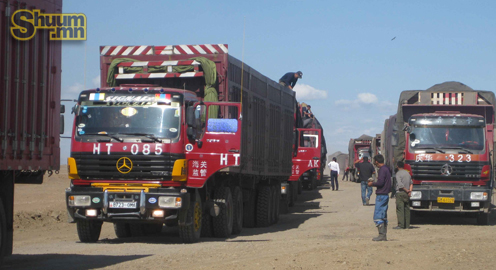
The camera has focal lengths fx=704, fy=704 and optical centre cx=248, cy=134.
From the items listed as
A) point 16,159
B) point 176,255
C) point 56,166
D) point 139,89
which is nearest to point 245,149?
point 139,89

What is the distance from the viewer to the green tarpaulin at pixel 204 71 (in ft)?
46.3

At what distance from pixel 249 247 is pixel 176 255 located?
1.75 m

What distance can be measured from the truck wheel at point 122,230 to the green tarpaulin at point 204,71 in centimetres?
291

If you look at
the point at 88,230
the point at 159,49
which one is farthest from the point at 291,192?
the point at 88,230

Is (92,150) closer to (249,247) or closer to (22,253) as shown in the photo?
(22,253)

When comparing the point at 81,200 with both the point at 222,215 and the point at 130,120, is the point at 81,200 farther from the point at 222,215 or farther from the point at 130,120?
the point at 222,215

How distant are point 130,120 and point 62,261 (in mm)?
3161

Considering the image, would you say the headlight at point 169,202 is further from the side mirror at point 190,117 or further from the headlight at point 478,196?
the headlight at point 478,196

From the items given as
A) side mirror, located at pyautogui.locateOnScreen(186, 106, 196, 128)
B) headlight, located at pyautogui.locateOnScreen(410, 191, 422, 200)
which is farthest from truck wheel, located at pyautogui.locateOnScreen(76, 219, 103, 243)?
headlight, located at pyautogui.locateOnScreen(410, 191, 422, 200)

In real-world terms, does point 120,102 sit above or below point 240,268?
above

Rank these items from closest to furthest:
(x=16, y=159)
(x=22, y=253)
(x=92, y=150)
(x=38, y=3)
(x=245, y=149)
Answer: (x=16, y=159) → (x=38, y=3) → (x=22, y=253) → (x=92, y=150) → (x=245, y=149)

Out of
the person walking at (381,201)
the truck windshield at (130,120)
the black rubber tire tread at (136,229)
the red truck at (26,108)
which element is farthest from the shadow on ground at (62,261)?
the person walking at (381,201)

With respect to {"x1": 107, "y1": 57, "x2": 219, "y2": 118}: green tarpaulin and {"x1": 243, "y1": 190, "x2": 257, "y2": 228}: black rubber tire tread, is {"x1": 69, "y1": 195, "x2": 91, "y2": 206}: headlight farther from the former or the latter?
{"x1": 243, "y1": 190, "x2": 257, "y2": 228}: black rubber tire tread

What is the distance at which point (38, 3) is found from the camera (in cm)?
959
